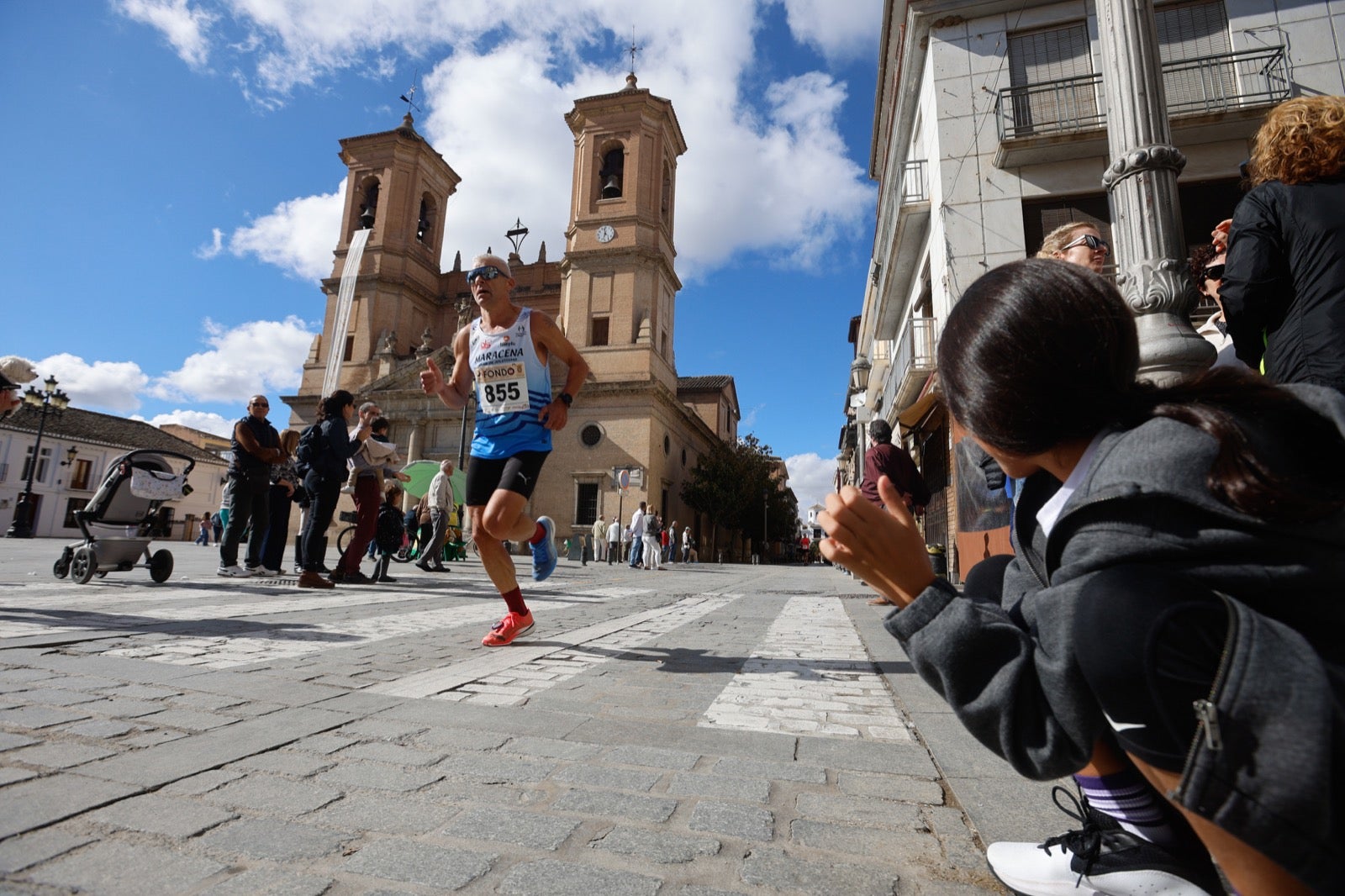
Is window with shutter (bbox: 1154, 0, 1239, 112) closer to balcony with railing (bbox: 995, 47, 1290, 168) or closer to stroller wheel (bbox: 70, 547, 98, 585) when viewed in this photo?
balcony with railing (bbox: 995, 47, 1290, 168)

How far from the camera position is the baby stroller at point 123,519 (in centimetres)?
598

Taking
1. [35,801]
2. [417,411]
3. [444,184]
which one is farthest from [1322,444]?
[444,184]

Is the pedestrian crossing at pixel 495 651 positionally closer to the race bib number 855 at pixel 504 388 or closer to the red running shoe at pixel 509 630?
the red running shoe at pixel 509 630

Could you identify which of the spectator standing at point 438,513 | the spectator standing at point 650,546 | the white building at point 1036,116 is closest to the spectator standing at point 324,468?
the spectator standing at point 438,513

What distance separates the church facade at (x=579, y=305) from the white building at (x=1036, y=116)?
1844 centimetres

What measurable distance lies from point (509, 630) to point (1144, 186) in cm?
505

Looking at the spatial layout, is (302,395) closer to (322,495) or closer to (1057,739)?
(322,495)

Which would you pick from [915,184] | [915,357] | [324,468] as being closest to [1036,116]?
→ [915,184]

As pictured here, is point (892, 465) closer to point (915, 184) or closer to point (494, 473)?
point (494, 473)

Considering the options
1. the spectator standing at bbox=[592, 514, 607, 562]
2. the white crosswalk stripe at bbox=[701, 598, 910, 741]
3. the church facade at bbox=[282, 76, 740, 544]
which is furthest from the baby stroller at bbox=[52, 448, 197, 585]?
the church facade at bbox=[282, 76, 740, 544]

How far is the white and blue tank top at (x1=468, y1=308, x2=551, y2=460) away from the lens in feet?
12.5

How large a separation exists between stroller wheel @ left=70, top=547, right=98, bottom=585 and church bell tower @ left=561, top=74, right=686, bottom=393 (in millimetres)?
26277

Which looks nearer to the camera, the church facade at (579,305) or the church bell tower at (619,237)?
the church facade at (579,305)

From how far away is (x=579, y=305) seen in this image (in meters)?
33.2
